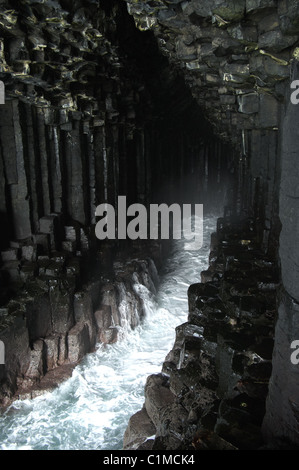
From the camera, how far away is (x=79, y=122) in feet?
38.6

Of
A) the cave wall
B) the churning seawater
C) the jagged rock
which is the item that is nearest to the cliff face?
the cave wall

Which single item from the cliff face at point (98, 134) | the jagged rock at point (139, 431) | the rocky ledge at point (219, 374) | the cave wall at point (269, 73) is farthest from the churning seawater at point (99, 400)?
the cave wall at point (269, 73)

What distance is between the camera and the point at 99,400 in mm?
7996

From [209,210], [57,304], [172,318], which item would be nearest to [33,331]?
[57,304]

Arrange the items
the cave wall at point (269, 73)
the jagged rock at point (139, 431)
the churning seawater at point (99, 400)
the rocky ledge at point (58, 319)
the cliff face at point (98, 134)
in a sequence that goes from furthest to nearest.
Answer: the rocky ledge at point (58, 319) → the churning seawater at point (99, 400) → the jagged rock at point (139, 431) → the cliff face at point (98, 134) → the cave wall at point (269, 73)

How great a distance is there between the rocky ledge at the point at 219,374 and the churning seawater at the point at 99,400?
1.45 meters

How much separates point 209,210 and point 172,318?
15.8 meters

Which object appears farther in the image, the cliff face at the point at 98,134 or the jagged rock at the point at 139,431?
the jagged rock at the point at 139,431

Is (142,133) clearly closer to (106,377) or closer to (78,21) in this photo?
(78,21)

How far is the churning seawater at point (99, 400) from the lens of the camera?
6973 mm

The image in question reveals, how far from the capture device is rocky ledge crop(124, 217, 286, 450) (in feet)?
12.4

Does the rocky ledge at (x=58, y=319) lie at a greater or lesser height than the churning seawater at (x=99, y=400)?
greater

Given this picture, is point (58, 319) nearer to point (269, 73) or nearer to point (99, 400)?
point (99, 400)

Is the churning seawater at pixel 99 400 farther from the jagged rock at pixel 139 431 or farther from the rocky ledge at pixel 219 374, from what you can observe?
the rocky ledge at pixel 219 374
